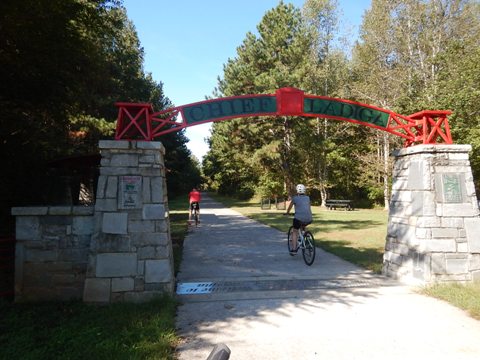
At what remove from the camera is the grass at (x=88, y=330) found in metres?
3.78

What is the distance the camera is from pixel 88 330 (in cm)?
432

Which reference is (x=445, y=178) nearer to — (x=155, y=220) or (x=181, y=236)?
(x=155, y=220)

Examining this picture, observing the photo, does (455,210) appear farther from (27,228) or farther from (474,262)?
(27,228)

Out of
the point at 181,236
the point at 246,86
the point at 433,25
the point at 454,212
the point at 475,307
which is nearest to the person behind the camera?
the point at 475,307

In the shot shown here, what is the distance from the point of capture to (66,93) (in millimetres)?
9141

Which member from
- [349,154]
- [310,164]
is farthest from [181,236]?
[349,154]

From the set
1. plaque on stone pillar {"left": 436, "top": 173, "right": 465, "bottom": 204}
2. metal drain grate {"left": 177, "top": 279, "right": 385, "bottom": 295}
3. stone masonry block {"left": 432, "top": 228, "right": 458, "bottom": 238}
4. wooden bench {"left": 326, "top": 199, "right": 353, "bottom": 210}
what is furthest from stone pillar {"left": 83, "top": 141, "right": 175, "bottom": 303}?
wooden bench {"left": 326, "top": 199, "right": 353, "bottom": 210}

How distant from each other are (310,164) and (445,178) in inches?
1037

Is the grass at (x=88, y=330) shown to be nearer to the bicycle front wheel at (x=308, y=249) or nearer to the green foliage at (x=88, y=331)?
the green foliage at (x=88, y=331)

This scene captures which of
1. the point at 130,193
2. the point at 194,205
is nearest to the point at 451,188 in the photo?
the point at 130,193

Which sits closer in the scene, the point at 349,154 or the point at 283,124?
the point at 283,124

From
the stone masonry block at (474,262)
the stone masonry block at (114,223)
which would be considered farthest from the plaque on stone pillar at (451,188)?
the stone masonry block at (114,223)

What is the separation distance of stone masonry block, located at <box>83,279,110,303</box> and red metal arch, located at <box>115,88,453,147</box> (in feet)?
7.82

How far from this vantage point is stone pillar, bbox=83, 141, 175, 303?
556 centimetres
